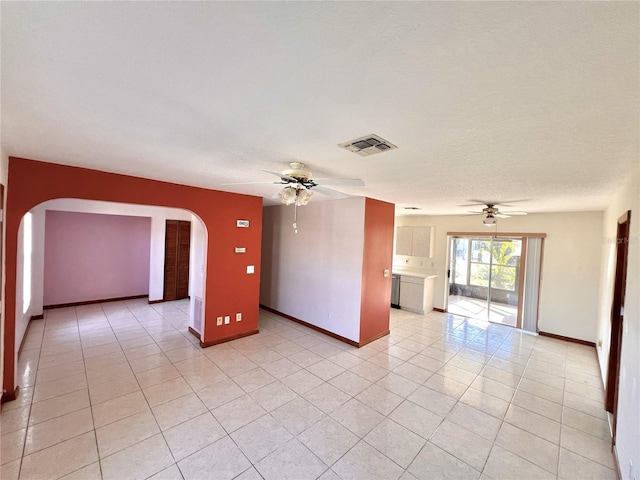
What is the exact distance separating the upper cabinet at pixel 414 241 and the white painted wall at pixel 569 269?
174 cm

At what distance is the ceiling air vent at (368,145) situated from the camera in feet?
5.64

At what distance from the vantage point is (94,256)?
240 inches

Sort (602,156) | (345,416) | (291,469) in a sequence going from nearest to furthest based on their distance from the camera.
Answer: (602,156), (291,469), (345,416)

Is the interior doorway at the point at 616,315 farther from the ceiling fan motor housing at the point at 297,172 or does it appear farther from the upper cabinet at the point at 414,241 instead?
the upper cabinet at the point at 414,241

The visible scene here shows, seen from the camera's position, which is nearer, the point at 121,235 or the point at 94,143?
the point at 94,143

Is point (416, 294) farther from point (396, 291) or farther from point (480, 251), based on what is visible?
point (480, 251)

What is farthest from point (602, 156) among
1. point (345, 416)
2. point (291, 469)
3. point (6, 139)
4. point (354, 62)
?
point (6, 139)

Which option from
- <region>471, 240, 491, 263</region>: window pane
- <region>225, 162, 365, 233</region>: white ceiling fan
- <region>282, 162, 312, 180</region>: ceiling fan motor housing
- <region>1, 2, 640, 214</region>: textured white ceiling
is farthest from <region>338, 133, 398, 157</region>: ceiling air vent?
<region>471, 240, 491, 263</region>: window pane

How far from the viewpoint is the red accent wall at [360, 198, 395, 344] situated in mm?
4309

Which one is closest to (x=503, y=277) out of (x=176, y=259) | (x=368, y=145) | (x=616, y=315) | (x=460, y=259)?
(x=460, y=259)

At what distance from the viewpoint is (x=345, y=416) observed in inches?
103

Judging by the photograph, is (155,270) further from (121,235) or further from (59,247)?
(59,247)

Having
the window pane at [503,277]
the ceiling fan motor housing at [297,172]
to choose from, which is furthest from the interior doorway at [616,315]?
the ceiling fan motor housing at [297,172]

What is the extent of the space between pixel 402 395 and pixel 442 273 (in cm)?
423
